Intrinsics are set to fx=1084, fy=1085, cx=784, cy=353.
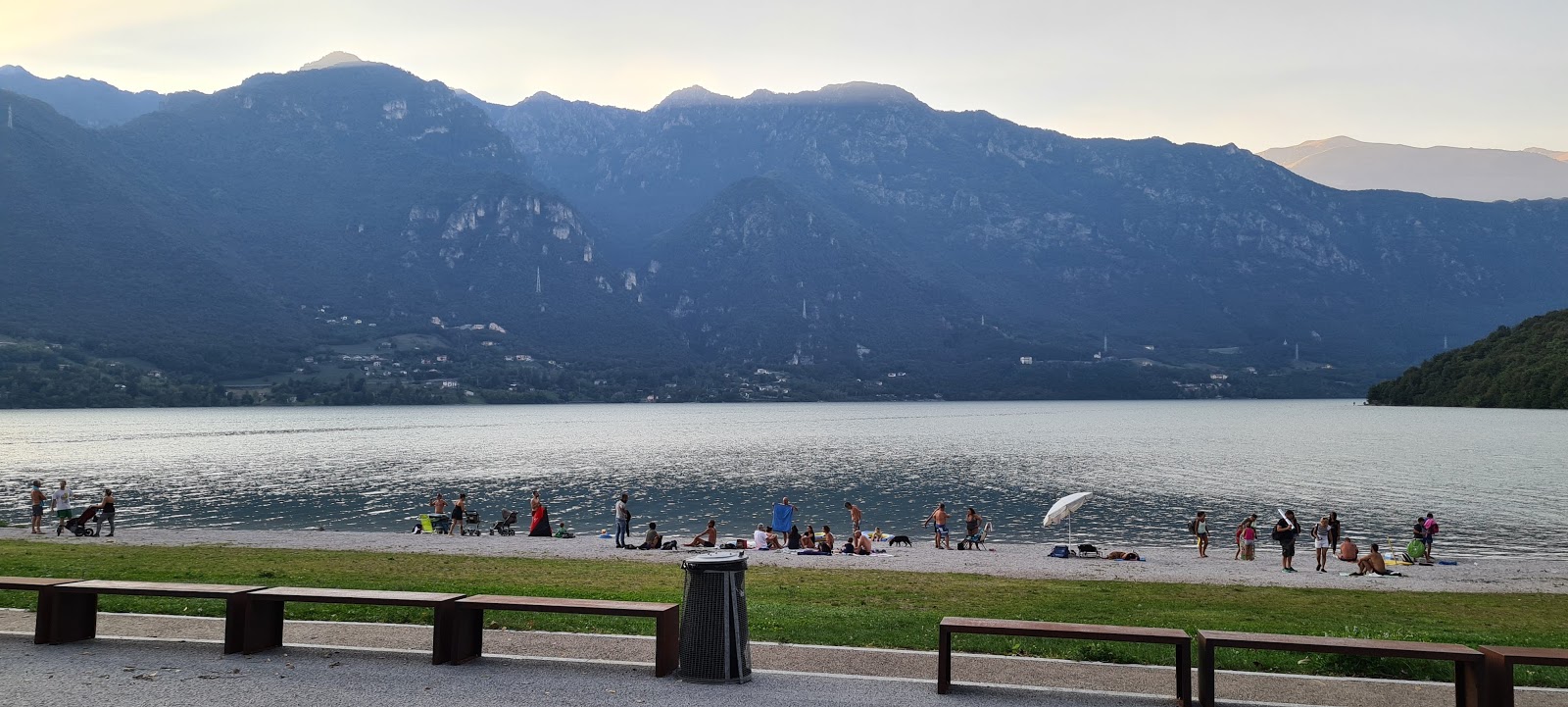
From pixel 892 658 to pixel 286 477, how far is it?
73.9m

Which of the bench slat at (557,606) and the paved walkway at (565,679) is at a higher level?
the bench slat at (557,606)

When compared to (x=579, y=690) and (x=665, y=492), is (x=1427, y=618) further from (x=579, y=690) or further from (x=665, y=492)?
(x=665, y=492)

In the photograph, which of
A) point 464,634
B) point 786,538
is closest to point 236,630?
point 464,634

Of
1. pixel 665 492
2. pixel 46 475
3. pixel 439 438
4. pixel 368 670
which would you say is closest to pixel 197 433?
pixel 439 438

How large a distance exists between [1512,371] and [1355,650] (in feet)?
646

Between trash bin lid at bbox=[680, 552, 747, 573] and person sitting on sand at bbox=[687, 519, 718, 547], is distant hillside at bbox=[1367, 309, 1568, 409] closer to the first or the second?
person sitting on sand at bbox=[687, 519, 718, 547]

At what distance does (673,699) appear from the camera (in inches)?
388

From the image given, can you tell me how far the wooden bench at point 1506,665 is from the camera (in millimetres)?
9172

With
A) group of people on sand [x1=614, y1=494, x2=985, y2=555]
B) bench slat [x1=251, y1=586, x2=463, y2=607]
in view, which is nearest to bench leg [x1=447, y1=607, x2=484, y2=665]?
bench slat [x1=251, y1=586, x2=463, y2=607]

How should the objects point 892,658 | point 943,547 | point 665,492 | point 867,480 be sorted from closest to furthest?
point 892,658
point 943,547
point 665,492
point 867,480

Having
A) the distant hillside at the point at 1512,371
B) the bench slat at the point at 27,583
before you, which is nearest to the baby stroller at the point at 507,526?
the bench slat at the point at 27,583

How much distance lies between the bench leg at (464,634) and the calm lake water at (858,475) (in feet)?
112

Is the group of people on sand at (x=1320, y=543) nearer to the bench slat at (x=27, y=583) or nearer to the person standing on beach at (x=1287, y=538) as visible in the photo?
the person standing on beach at (x=1287, y=538)

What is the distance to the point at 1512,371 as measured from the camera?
6801 inches
